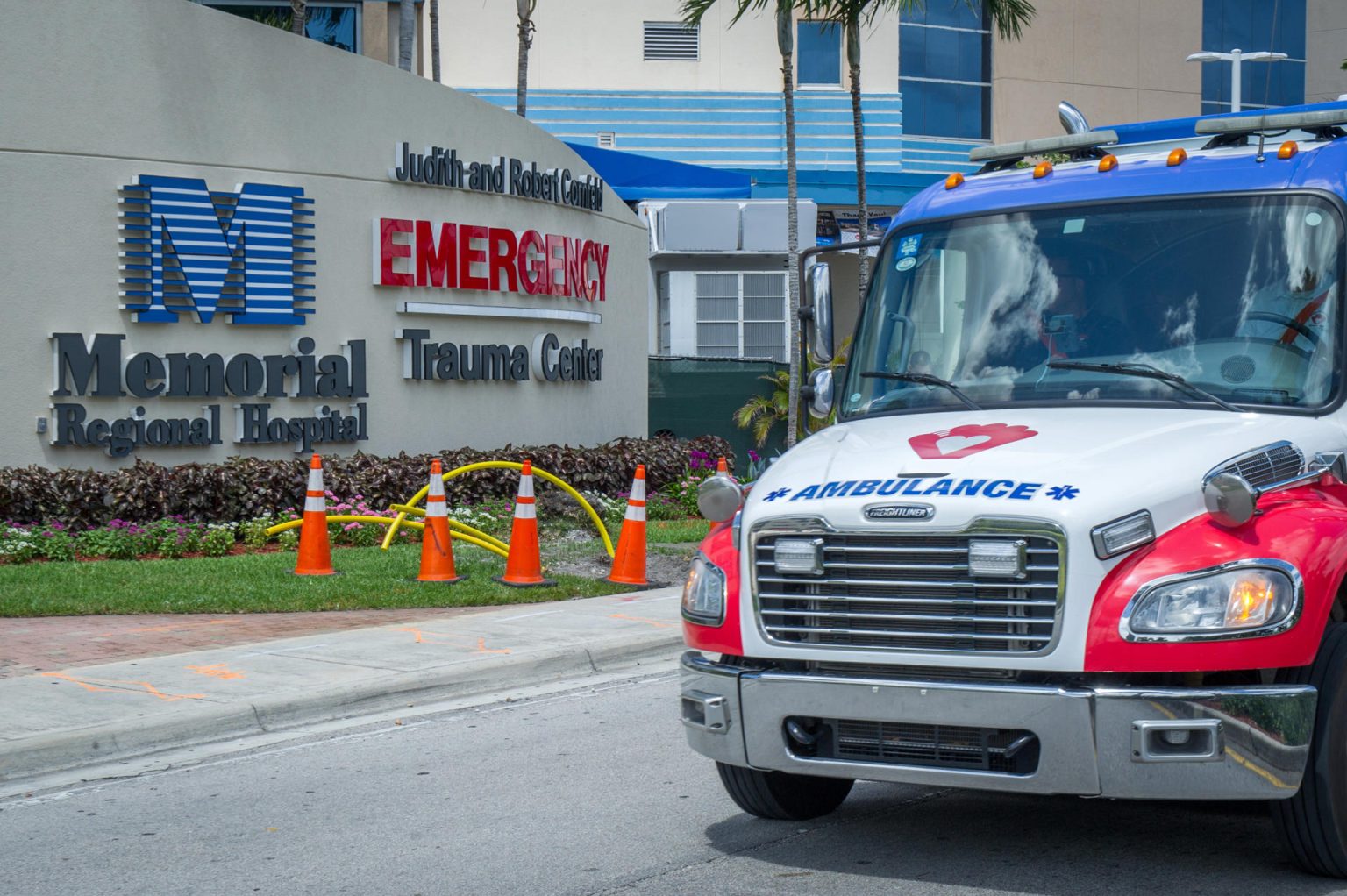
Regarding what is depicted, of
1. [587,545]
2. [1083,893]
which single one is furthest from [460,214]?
[1083,893]

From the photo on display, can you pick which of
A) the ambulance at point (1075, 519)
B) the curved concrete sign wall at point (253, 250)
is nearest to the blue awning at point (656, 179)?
the curved concrete sign wall at point (253, 250)

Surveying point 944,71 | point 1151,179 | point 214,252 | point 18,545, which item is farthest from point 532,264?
point 944,71

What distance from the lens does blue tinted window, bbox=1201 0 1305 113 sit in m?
51.5

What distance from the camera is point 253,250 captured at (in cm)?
1792

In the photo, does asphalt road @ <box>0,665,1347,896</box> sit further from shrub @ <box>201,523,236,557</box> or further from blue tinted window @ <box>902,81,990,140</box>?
blue tinted window @ <box>902,81,990,140</box>

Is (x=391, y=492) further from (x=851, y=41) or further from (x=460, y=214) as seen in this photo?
(x=851, y=41)

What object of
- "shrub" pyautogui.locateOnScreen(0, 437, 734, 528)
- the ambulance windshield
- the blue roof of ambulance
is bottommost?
"shrub" pyautogui.locateOnScreen(0, 437, 734, 528)

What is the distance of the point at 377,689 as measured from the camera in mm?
9898

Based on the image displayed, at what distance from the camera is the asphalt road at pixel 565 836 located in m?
6.15

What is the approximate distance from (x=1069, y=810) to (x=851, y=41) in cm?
2267

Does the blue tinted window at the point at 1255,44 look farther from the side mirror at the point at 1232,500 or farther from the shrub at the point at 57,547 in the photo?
the side mirror at the point at 1232,500

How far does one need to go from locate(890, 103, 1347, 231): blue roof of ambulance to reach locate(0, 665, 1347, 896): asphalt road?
2.54 metres

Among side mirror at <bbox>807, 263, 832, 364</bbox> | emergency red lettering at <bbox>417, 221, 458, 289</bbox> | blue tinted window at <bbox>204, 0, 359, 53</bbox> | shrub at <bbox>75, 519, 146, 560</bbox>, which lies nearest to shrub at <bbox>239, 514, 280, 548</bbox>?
shrub at <bbox>75, 519, 146, 560</bbox>

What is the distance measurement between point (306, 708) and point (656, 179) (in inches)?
1038
